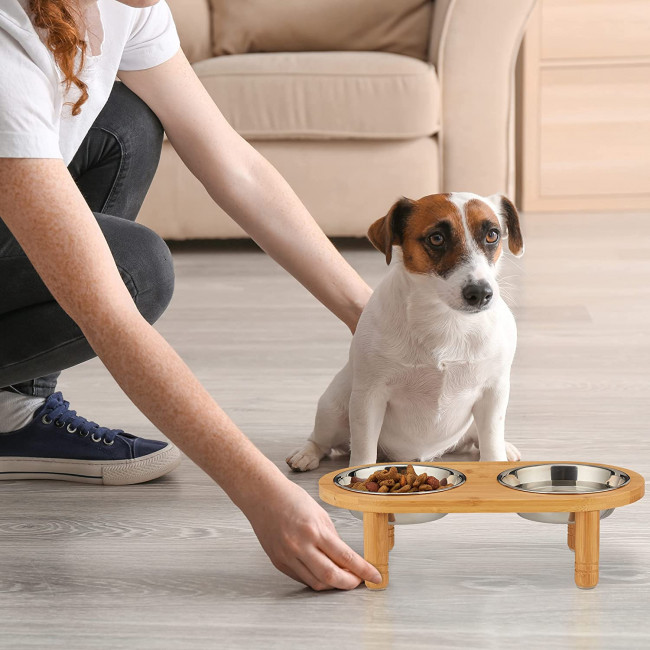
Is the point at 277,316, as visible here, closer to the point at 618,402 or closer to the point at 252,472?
the point at 618,402

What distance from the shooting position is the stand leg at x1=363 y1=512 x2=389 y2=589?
1.04 meters

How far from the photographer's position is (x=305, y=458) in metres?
1.47

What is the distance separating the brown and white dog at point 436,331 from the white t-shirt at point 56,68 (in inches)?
16.6

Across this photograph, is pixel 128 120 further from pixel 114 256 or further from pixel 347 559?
pixel 347 559

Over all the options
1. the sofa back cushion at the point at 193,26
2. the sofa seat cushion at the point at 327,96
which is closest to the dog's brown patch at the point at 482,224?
the sofa seat cushion at the point at 327,96

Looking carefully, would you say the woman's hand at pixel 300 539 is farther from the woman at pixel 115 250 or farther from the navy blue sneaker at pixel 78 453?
the navy blue sneaker at pixel 78 453

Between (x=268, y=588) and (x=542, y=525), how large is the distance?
370 mm


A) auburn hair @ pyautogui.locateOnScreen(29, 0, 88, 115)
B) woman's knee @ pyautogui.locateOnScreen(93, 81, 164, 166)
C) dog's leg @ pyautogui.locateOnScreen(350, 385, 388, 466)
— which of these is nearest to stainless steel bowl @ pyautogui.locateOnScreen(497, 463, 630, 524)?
dog's leg @ pyautogui.locateOnScreen(350, 385, 388, 466)

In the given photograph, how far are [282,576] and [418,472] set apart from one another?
199 millimetres

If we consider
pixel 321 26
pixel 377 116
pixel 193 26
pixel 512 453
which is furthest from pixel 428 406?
pixel 193 26

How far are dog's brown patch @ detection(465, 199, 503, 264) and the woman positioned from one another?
26 cm

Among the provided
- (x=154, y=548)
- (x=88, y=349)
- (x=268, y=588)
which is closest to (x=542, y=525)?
(x=268, y=588)

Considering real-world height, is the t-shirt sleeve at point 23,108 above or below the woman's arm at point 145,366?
above

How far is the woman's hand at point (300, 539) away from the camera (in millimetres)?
989
